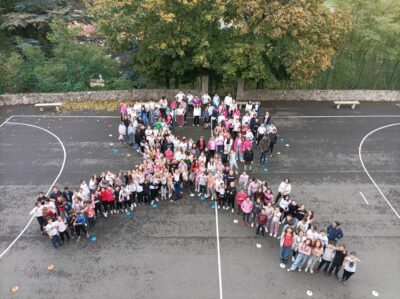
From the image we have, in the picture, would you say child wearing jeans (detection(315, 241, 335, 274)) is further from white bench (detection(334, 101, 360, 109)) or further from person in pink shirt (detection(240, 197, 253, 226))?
white bench (detection(334, 101, 360, 109))

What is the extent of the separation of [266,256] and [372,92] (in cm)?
1707

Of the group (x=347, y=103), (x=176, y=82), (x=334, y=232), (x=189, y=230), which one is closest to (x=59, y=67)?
(x=176, y=82)

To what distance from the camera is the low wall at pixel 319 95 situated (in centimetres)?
2388

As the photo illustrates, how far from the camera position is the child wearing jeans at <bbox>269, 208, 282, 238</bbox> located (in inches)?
469

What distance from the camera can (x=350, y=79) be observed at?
25.7 meters

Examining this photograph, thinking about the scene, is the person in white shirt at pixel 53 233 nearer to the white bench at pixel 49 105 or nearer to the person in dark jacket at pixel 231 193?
the person in dark jacket at pixel 231 193

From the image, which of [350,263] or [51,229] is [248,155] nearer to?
[350,263]

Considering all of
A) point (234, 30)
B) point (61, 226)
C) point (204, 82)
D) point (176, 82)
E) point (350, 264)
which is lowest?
point (61, 226)

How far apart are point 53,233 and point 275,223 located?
24.3 feet

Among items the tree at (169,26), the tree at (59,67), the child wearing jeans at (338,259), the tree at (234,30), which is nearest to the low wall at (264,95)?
the tree at (59,67)

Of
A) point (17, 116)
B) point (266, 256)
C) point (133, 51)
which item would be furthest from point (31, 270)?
point (133, 51)

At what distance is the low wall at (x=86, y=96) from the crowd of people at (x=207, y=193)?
575 cm

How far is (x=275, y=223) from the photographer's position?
481 inches

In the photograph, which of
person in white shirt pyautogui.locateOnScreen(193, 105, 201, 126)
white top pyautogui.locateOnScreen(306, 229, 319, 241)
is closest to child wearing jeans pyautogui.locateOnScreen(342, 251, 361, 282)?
white top pyautogui.locateOnScreen(306, 229, 319, 241)
